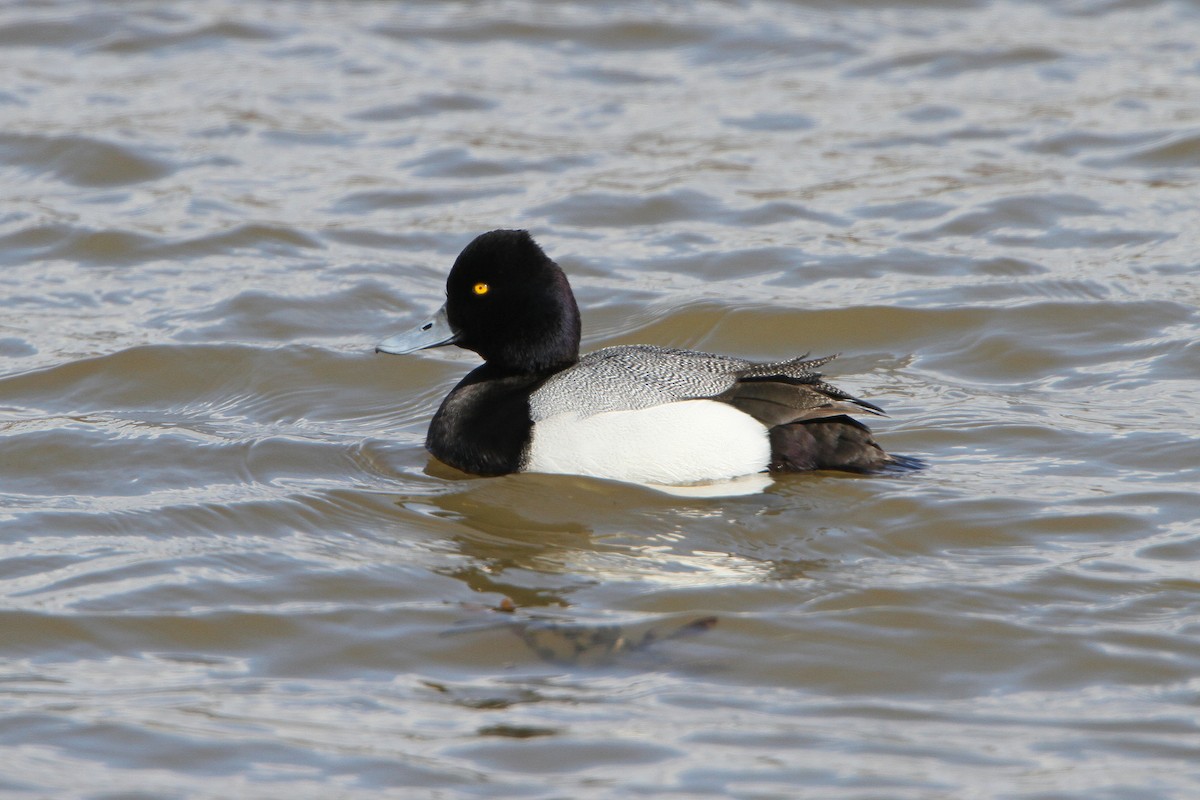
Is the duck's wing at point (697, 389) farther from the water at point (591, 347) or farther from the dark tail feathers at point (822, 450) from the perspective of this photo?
the water at point (591, 347)

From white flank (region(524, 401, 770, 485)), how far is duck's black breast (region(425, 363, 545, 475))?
5.6 inches

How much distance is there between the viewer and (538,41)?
43.4 feet

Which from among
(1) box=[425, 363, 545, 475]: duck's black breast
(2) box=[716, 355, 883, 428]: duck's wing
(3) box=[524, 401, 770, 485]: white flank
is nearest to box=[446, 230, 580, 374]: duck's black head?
(1) box=[425, 363, 545, 475]: duck's black breast

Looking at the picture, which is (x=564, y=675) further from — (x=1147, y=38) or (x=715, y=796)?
(x=1147, y=38)

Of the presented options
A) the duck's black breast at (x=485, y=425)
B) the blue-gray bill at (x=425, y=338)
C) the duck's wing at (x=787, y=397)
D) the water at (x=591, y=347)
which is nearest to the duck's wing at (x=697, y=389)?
the duck's wing at (x=787, y=397)

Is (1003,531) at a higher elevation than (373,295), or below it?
below

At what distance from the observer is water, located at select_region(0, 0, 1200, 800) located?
14.3ft

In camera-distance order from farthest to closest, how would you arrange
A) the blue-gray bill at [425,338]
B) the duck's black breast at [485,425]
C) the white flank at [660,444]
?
1. the blue-gray bill at [425,338]
2. the duck's black breast at [485,425]
3. the white flank at [660,444]

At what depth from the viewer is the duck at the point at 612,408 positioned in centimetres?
607

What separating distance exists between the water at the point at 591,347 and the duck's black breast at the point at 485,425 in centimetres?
13

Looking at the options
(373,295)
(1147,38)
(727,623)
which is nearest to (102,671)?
(727,623)

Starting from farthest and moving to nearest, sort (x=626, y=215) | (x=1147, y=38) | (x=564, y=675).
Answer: (x=1147, y=38) < (x=626, y=215) < (x=564, y=675)

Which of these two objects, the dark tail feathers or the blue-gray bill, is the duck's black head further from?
Result: the dark tail feathers

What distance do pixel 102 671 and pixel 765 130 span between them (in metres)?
7.51
